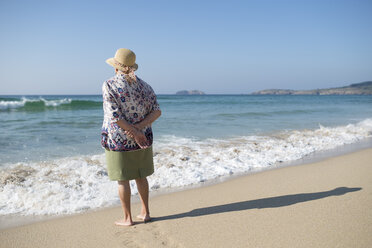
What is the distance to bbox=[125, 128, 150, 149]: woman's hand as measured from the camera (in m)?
2.61

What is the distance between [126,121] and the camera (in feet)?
8.57

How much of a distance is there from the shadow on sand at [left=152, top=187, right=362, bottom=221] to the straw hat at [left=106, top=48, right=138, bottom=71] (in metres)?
1.63

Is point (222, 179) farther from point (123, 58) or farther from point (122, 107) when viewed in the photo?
point (123, 58)

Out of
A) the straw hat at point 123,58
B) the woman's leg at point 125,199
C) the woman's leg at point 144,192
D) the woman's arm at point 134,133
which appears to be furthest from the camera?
the woman's leg at point 144,192

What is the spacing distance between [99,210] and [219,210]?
1.40m

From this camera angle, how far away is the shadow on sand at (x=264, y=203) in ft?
10.2

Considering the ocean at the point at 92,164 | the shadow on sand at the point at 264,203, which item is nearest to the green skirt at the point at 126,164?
the shadow on sand at the point at 264,203

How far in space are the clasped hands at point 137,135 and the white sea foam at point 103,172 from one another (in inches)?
50.2

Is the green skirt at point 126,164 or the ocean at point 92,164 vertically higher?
the green skirt at point 126,164

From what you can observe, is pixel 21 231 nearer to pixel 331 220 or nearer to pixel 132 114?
pixel 132 114

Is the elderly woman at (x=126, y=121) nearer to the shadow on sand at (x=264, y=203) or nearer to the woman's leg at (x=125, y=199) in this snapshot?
the woman's leg at (x=125, y=199)

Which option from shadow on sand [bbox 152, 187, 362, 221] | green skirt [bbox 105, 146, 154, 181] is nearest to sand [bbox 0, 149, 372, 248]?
shadow on sand [bbox 152, 187, 362, 221]

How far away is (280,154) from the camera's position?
20.1ft

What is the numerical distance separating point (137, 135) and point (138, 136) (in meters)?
0.01
